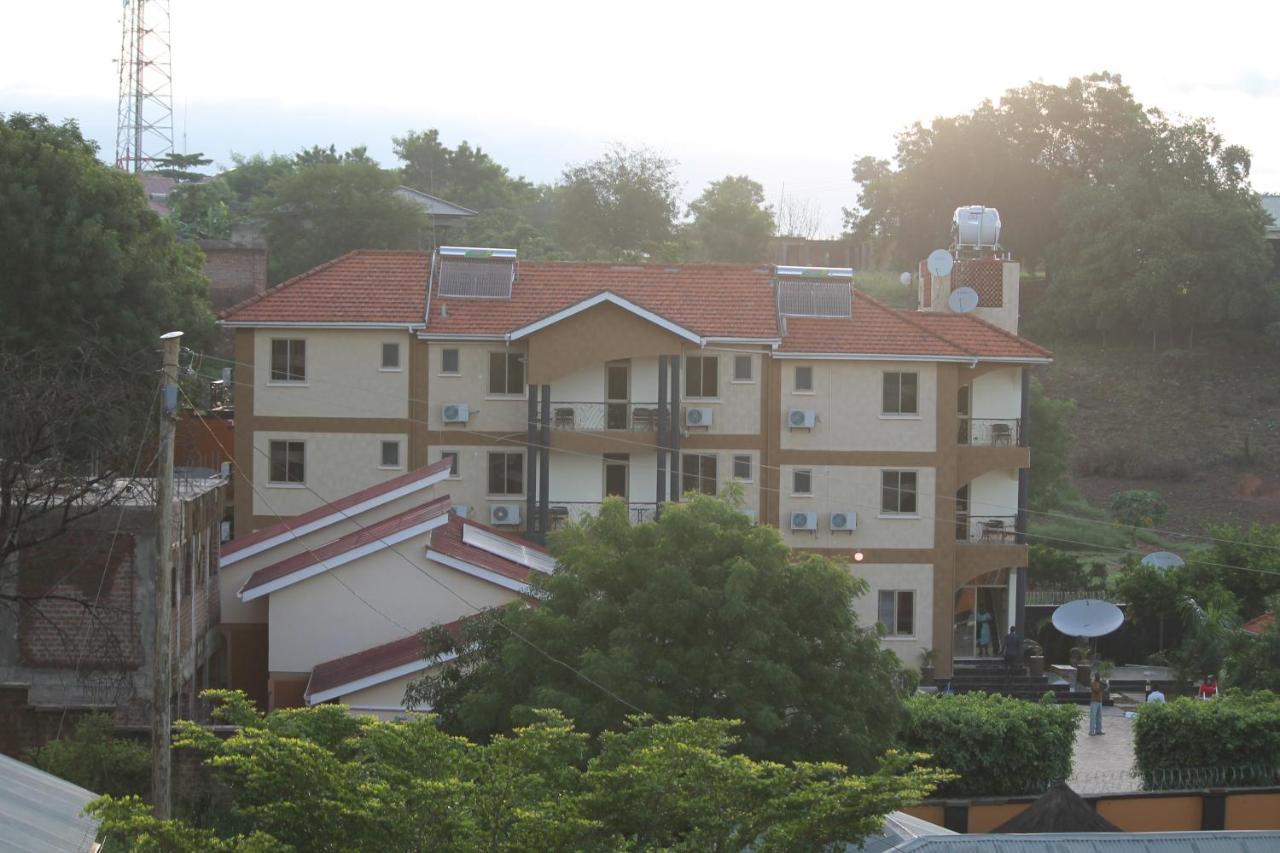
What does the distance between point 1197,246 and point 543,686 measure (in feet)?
174

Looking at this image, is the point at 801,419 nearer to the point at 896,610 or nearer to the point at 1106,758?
the point at 896,610

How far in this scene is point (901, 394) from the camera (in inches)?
1556

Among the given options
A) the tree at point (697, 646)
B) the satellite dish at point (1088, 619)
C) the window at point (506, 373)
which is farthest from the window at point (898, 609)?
the tree at point (697, 646)

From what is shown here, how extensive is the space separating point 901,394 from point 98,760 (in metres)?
22.6

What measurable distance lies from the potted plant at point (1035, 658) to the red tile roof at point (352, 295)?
55.0 feet

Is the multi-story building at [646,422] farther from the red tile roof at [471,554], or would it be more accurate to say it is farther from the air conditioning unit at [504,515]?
the red tile roof at [471,554]

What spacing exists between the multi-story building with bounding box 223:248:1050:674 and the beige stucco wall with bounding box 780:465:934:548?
5cm

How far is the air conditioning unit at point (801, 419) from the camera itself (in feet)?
128

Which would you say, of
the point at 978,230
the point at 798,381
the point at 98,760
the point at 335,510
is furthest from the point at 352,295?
the point at 98,760

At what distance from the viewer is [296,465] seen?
39031mm

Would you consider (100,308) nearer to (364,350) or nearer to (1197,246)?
(364,350)

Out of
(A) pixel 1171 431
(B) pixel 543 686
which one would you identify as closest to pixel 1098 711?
(B) pixel 543 686

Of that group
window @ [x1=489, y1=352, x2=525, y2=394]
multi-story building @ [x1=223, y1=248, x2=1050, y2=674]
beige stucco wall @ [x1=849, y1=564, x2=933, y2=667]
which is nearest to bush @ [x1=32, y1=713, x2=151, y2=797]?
multi-story building @ [x1=223, y1=248, x2=1050, y2=674]

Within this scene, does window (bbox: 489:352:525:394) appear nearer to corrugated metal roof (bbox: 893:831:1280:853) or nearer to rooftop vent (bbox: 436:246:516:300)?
rooftop vent (bbox: 436:246:516:300)
